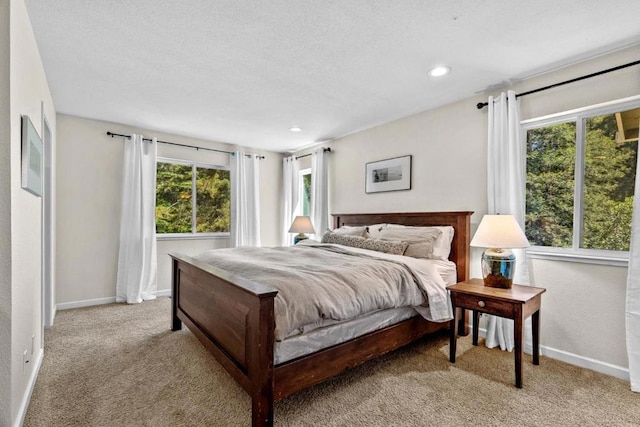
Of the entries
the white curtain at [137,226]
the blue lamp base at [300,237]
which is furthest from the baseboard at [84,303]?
the blue lamp base at [300,237]

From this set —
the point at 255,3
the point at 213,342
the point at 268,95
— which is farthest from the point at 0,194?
the point at 268,95

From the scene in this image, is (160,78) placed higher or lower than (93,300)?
higher

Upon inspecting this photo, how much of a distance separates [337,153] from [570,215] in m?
3.02

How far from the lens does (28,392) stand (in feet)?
6.23

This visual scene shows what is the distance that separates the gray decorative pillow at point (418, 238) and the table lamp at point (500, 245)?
51 cm

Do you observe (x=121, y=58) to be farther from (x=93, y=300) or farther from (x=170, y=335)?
(x=93, y=300)

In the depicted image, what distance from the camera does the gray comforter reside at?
1.74 m

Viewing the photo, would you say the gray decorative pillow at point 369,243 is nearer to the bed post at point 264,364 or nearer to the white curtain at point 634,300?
the white curtain at point 634,300

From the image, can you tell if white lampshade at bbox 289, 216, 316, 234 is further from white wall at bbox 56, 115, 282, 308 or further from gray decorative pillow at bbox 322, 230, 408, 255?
white wall at bbox 56, 115, 282, 308

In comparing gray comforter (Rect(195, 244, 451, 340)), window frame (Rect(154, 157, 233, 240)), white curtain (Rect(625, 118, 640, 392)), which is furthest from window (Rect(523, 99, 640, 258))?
window frame (Rect(154, 157, 233, 240))

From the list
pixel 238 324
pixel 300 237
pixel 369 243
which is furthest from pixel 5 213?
pixel 300 237

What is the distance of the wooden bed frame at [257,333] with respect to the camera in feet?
5.21

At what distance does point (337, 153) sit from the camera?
4793 mm

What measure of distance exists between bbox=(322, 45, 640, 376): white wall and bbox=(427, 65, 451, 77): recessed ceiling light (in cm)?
69
